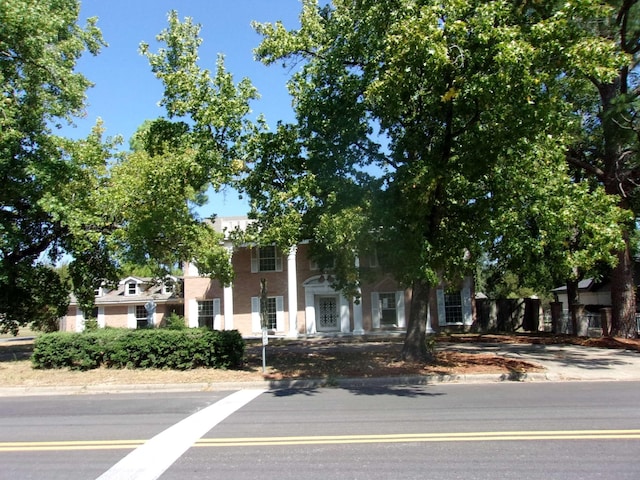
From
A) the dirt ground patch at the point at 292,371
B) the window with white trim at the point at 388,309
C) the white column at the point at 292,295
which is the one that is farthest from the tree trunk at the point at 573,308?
the white column at the point at 292,295

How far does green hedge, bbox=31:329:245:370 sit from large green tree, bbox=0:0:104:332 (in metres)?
Answer: 3.26

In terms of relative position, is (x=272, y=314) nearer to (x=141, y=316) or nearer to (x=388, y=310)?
(x=388, y=310)

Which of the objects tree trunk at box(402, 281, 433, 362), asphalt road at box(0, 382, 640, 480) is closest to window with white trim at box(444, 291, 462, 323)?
tree trunk at box(402, 281, 433, 362)

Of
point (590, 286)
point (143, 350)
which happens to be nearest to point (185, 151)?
point (143, 350)

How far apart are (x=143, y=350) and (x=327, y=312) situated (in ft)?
51.4

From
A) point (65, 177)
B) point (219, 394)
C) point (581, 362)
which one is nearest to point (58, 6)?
point (65, 177)

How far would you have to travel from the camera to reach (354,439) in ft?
21.6

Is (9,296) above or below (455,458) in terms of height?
above

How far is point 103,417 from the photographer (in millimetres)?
8758

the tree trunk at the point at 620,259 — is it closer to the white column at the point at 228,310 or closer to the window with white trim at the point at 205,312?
the white column at the point at 228,310

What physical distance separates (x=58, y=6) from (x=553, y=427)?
18541 mm

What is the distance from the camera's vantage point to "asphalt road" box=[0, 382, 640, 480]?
5.36m

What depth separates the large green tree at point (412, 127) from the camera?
9.83m

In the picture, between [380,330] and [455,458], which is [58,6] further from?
[380,330]
